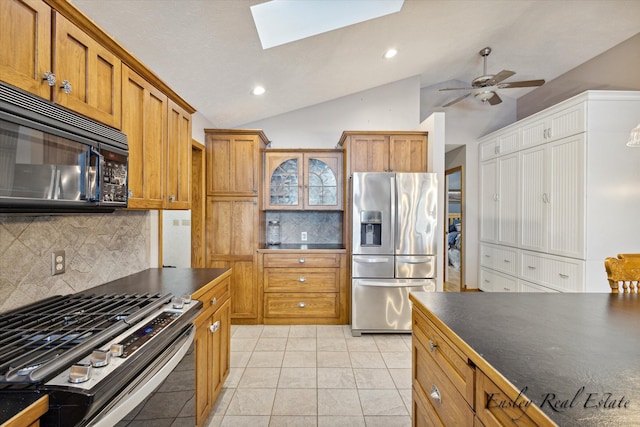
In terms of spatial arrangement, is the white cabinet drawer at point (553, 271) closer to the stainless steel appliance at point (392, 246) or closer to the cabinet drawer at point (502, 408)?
the stainless steel appliance at point (392, 246)

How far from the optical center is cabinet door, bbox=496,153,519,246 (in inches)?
158

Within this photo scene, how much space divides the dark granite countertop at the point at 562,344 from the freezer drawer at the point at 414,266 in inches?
68.2

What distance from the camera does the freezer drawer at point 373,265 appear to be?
3.18 metres

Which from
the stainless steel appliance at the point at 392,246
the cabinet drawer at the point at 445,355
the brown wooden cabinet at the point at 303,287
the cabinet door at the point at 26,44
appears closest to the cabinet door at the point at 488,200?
the stainless steel appliance at the point at 392,246

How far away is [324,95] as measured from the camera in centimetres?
395

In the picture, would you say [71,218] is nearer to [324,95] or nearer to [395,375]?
[395,375]

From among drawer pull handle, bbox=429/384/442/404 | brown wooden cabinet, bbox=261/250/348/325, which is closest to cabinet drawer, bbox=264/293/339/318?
brown wooden cabinet, bbox=261/250/348/325

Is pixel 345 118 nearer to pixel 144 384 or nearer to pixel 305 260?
pixel 305 260

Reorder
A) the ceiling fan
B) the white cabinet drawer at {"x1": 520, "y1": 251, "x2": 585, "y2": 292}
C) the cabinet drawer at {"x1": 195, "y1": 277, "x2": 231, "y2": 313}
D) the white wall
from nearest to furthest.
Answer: the cabinet drawer at {"x1": 195, "y1": 277, "x2": 231, "y2": 313}, the white cabinet drawer at {"x1": 520, "y1": 251, "x2": 585, "y2": 292}, the ceiling fan, the white wall

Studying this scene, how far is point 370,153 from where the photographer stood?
Answer: 3479 millimetres

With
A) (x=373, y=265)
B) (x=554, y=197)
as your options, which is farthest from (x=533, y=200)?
(x=373, y=265)

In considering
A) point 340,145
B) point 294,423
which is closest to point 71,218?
point 294,423

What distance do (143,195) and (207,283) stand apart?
621 mm

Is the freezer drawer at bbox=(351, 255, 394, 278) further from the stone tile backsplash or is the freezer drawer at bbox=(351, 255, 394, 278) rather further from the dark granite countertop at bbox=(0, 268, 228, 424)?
the dark granite countertop at bbox=(0, 268, 228, 424)
